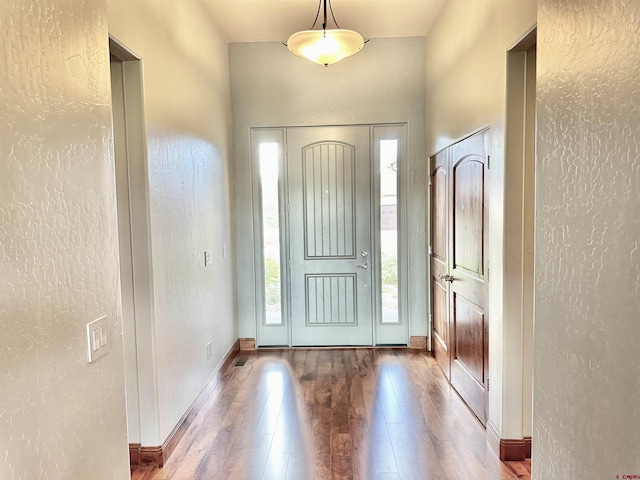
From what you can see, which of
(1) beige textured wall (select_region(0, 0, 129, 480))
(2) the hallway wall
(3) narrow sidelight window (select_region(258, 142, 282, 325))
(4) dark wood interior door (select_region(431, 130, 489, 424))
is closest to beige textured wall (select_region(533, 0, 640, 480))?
(4) dark wood interior door (select_region(431, 130, 489, 424))

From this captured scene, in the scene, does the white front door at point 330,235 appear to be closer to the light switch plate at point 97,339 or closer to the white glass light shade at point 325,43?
the white glass light shade at point 325,43

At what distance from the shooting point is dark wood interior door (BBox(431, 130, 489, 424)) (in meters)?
2.47

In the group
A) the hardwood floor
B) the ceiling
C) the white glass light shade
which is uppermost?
the ceiling

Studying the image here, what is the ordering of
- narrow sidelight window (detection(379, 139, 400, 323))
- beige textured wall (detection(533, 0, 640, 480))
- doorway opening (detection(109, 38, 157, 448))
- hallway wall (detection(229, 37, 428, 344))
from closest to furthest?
beige textured wall (detection(533, 0, 640, 480)), doorway opening (detection(109, 38, 157, 448)), hallway wall (detection(229, 37, 428, 344)), narrow sidelight window (detection(379, 139, 400, 323))

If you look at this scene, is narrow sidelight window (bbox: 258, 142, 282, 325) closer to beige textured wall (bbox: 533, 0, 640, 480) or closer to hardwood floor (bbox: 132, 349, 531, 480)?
hardwood floor (bbox: 132, 349, 531, 480)

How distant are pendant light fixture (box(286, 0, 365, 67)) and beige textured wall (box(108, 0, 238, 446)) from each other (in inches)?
32.1

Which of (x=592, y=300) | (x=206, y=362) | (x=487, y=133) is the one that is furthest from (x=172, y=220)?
(x=592, y=300)

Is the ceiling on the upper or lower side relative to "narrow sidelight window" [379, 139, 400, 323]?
upper

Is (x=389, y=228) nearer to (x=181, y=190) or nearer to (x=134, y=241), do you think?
(x=181, y=190)

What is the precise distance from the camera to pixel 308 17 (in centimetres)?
338

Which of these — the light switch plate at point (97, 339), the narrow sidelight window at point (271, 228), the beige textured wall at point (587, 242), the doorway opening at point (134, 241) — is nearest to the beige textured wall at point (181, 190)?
the doorway opening at point (134, 241)

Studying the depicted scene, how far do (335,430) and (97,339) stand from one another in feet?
5.81

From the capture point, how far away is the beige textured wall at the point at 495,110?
207cm

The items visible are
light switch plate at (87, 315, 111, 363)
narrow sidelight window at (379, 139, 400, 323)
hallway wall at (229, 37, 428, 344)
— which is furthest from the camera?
narrow sidelight window at (379, 139, 400, 323)
